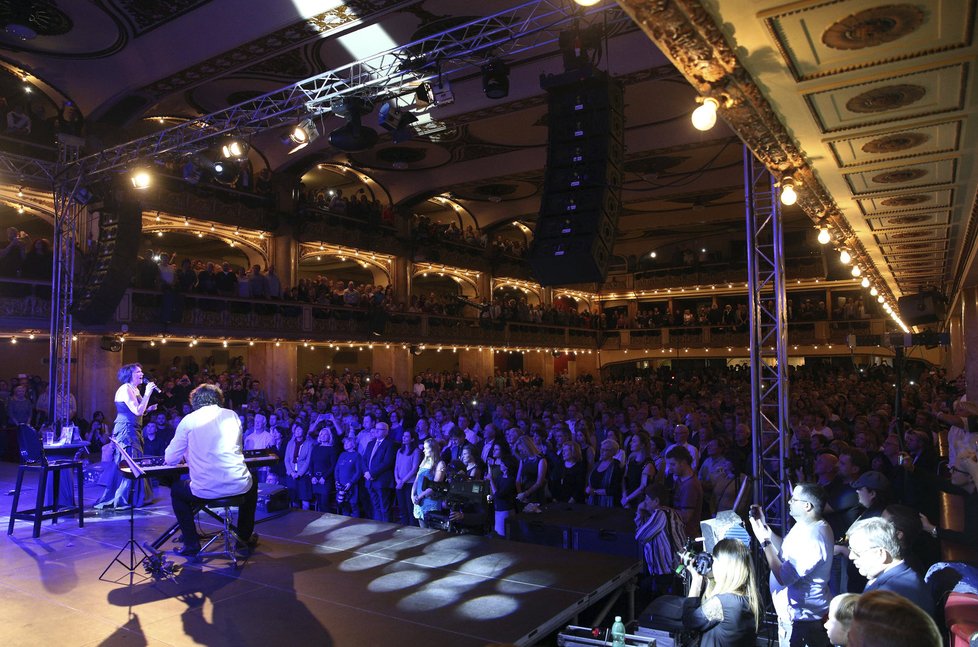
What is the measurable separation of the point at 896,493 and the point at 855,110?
348 cm

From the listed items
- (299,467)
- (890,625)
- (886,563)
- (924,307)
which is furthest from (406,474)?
(924,307)

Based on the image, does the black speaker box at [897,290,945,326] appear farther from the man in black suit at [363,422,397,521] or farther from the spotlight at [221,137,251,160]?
the spotlight at [221,137,251,160]

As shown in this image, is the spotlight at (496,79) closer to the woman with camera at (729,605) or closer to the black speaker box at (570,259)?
the black speaker box at (570,259)

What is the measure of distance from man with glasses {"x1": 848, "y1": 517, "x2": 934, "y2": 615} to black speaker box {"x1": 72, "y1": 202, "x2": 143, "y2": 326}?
1051 centimetres

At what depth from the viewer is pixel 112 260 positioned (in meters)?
10.7

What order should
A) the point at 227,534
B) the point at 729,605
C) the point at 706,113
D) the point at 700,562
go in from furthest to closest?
the point at 227,534 < the point at 706,113 < the point at 700,562 < the point at 729,605

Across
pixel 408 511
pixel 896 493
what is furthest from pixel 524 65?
pixel 896 493

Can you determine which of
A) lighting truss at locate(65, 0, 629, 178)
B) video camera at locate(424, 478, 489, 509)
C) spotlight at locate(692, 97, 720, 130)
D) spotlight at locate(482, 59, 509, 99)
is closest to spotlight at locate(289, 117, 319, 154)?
lighting truss at locate(65, 0, 629, 178)

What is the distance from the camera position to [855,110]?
188 inches

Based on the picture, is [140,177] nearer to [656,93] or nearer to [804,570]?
[804,570]

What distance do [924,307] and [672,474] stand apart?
9004 millimetres

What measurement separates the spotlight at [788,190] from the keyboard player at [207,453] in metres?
5.12

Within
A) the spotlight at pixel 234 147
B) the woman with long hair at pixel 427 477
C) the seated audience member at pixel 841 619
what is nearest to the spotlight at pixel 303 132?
the spotlight at pixel 234 147

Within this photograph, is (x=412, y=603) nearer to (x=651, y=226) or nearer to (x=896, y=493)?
(x=896, y=493)
